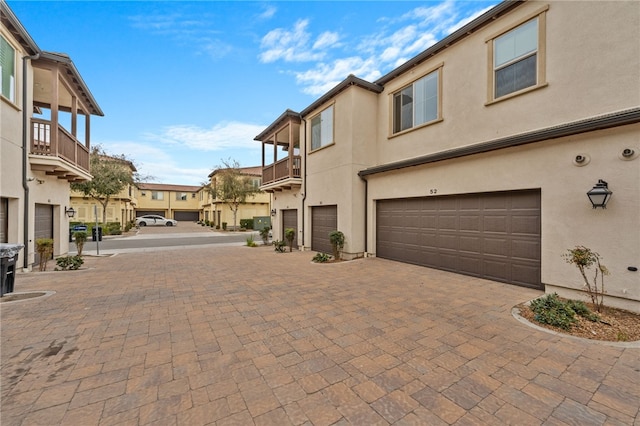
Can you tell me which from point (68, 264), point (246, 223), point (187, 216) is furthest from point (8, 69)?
point (187, 216)

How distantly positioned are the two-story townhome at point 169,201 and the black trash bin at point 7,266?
138ft

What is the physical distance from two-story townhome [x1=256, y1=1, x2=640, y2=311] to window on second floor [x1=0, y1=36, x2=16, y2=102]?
9587 millimetres

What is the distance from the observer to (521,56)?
6.31m

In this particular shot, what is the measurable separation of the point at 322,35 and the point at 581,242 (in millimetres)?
11095

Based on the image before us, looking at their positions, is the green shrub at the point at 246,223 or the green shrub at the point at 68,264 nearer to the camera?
the green shrub at the point at 68,264

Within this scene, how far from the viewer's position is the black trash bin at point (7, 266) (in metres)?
5.29

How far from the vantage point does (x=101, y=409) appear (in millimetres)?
A: 2279

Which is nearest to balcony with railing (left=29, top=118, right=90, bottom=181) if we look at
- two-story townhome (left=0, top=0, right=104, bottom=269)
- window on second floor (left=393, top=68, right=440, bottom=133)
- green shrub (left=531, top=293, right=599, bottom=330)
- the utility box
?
two-story townhome (left=0, top=0, right=104, bottom=269)

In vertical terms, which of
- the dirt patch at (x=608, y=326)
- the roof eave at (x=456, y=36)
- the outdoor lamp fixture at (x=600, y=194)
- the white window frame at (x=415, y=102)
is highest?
the roof eave at (x=456, y=36)

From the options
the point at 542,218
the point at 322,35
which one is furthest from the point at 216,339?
the point at 322,35

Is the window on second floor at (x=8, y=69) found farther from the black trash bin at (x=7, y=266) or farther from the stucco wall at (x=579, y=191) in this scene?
the stucco wall at (x=579, y=191)

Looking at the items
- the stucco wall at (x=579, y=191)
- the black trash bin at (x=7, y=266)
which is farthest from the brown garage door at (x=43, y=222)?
the stucco wall at (x=579, y=191)

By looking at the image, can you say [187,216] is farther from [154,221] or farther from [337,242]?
[337,242]

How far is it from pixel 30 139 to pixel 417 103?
12.2 metres
